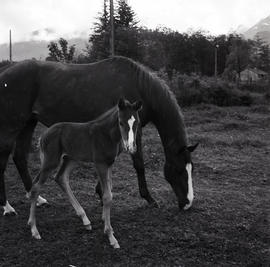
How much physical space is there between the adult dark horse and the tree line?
24630mm

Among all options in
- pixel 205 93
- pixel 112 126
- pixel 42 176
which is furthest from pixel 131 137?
pixel 205 93

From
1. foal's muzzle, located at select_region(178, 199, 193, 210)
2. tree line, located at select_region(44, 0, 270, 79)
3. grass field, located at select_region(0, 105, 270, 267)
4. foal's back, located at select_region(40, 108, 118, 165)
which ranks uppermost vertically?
tree line, located at select_region(44, 0, 270, 79)

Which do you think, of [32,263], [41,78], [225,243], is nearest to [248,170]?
[225,243]

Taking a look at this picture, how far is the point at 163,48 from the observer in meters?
47.0

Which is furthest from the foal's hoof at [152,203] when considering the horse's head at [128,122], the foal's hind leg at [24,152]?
the horse's head at [128,122]

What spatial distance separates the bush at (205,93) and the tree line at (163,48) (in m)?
4.95

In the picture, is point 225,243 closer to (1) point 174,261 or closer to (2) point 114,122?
(1) point 174,261

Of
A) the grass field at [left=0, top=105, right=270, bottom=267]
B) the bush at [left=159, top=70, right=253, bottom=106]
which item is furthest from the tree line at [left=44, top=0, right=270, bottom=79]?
the grass field at [left=0, top=105, right=270, bottom=267]

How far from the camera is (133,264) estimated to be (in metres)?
4.24

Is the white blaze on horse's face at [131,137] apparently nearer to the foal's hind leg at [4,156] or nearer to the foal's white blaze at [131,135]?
the foal's white blaze at [131,135]

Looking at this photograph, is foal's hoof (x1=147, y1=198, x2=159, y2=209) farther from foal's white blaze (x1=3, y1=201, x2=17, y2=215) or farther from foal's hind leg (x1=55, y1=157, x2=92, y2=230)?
foal's white blaze (x1=3, y1=201, x2=17, y2=215)

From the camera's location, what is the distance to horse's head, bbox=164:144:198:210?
546cm

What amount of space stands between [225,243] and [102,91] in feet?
8.68

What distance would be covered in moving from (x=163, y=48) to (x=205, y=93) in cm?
2376
